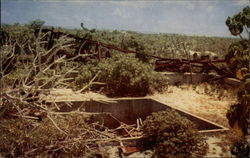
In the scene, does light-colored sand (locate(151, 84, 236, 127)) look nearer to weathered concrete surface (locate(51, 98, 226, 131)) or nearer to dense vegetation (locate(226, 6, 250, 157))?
weathered concrete surface (locate(51, 98, 226, 131))

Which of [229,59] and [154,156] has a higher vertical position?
[229,59]

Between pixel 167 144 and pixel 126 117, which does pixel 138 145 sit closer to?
pixel 167 144

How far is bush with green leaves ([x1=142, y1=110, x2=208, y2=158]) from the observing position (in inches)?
213

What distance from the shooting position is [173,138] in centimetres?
550

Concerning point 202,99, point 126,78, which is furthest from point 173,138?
point 126,78

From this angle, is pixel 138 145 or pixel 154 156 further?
pixel 138 145

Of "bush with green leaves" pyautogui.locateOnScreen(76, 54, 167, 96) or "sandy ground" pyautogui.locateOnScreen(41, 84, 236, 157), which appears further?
"bush with green leaves" pyautogui.locateOnScreen(76, 54, 167, 96)

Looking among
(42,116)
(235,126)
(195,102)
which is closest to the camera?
(235,126)

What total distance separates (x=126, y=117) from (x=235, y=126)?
169 inches

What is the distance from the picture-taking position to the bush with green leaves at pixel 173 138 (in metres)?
5.40

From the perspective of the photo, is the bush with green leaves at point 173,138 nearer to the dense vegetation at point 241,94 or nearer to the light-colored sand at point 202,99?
the dense vegetation at point 241,94

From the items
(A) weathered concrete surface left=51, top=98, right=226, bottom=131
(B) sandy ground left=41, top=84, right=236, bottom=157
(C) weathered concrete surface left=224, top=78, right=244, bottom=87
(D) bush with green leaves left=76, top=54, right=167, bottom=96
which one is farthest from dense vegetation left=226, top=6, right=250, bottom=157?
(C) weathered concrete surface left=224, top=78, right=244, bottom=87

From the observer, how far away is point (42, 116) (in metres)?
5.93

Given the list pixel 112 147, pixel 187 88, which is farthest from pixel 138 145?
pixel 187 88
